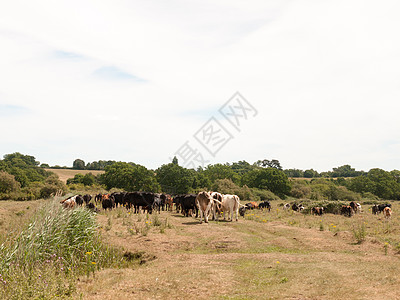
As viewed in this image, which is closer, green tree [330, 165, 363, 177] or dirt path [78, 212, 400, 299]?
dirt path [78, 212, 400, 299]

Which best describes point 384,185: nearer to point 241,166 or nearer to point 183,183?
point 183,183

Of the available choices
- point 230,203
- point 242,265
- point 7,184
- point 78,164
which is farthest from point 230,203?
point 78,164

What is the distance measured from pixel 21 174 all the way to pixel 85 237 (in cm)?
6463

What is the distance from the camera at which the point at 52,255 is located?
9969 millimetres

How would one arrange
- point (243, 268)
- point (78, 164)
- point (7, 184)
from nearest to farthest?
point (243, 268)
point (7, 184)
point (78, 164)

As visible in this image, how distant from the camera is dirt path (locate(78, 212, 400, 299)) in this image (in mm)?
8023

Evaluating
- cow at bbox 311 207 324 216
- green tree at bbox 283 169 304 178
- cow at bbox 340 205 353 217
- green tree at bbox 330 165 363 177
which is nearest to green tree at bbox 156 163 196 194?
cow at bbox 311 207 324 216

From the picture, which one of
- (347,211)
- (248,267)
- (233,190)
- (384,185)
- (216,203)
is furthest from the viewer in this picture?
(384,185)

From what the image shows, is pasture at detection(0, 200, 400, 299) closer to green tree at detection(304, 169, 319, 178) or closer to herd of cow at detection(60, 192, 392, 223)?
herd of cow at detection(60, 192, 392, 223)

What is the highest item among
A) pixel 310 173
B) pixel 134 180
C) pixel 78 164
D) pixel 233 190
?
pixel 310 173

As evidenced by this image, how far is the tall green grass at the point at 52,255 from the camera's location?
723 centimetres

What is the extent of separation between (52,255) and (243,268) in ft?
20.8

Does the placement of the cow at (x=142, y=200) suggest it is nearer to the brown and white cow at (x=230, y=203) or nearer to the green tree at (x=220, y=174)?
the brown and white cow at (x=230, y=203)

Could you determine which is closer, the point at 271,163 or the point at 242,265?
the point at 242,265
